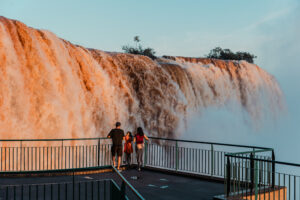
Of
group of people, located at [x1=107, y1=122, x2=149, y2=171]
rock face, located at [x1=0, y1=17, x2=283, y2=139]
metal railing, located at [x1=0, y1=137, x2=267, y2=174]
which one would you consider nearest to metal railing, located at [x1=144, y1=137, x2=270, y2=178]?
metal railing, located at [x1=0, y1=137, x2=267, y2=174]

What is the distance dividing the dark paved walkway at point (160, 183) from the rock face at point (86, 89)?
5541mm

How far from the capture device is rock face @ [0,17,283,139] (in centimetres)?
1853

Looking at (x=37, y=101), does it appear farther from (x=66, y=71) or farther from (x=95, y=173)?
(x=95, y=173)

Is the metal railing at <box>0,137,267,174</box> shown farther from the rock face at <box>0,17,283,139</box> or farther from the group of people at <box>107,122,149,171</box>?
the rock face at <box>0,17,283,139</box>

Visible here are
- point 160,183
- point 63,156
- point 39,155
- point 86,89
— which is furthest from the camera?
point 86,89

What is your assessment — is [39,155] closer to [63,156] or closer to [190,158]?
[63,156]

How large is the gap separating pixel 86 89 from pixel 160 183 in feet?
40.8

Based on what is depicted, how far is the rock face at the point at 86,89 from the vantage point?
730 inches

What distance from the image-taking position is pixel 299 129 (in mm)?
55969

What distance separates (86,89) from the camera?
2375 centimetres

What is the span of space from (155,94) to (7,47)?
1441 centimetres

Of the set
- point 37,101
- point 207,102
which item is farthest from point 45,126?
point 207,102

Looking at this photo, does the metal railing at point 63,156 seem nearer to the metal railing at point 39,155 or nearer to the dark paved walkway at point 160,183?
the metal railing at point 39,155

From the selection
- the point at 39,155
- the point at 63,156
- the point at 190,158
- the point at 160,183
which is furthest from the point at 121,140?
the point at 63,156
